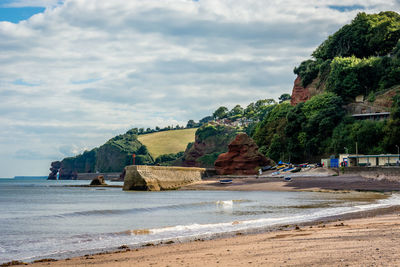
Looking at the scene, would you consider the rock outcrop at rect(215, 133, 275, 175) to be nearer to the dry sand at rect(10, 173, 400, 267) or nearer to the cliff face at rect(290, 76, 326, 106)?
the cliff face at rect(290, 76, 326, 106)

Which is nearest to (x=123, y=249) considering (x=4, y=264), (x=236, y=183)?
(x=4, y=264)

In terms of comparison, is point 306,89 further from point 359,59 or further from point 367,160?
point 367,160

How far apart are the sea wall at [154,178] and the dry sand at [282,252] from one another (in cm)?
4535

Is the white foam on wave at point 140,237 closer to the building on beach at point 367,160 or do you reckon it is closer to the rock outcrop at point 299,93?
the building on beach at point 367,160

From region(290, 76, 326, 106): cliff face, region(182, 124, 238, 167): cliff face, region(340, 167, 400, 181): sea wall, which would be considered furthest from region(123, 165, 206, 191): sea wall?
region(182, 124, 238, 167): cliff face

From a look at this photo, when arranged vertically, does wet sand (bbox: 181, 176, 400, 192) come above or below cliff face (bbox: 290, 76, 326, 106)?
below

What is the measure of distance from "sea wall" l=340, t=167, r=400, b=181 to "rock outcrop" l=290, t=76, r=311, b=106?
41926 millimetres

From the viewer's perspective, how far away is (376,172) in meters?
58.7

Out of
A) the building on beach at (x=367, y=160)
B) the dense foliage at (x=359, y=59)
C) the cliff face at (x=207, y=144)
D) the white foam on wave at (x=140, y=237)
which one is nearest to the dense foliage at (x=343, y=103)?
the dense foliage at (x=359, y=59)

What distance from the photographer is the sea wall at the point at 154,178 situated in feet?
196

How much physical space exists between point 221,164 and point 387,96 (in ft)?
113

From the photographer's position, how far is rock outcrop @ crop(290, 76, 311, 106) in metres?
104

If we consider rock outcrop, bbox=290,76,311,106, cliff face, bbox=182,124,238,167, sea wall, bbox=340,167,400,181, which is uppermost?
rock outcrop, bbox=290,76,311,106

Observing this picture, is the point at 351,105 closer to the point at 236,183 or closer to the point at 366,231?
the point at 236,183
